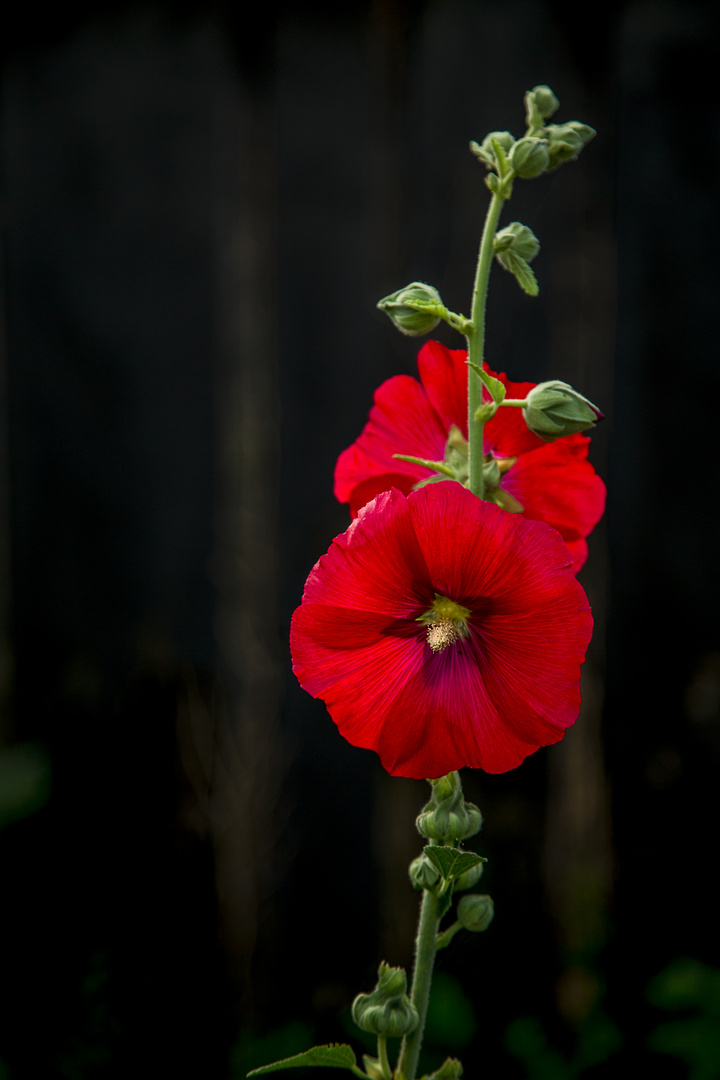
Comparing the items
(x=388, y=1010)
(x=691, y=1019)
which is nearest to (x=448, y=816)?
(x=388, y=1010)

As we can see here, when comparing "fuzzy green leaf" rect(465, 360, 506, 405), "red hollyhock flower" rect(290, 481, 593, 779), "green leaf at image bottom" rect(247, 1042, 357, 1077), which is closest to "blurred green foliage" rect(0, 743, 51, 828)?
"green leaf at image bottom" rect(247, 1042, 357, 1077)

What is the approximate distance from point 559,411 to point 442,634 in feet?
0.48

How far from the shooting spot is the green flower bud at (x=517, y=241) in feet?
1.66

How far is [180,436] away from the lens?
4.62ft

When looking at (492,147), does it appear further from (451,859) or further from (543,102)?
(451,859)

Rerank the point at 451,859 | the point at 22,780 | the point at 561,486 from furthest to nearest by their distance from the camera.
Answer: the point at 22,780, the point at 561,486, the point at 451,859

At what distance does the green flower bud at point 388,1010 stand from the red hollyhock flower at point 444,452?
295 millimetres

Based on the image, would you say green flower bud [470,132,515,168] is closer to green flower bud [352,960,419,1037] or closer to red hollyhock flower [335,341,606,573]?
red hollyhock flower [335,341,606,573]

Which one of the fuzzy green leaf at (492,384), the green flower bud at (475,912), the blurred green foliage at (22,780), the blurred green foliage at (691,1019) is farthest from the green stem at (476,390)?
the blurred green foliage at (691,1019)

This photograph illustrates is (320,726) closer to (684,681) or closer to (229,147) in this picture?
(684,681)

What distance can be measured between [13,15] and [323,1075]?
1922 mm

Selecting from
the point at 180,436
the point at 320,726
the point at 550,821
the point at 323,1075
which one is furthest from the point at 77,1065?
the point at 180,436

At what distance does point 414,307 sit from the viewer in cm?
50

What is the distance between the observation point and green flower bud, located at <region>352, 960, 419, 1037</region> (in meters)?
0.50
